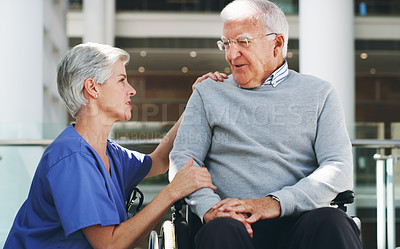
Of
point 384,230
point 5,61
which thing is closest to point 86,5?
point 5,61

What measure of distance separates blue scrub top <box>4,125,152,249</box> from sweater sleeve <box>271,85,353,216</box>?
1.81 ft

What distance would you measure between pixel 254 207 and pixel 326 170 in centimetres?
30

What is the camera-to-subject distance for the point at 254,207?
60.3 inches

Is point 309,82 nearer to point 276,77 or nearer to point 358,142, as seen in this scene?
point 276,77

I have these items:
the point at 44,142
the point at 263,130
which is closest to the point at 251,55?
the point at 263,130

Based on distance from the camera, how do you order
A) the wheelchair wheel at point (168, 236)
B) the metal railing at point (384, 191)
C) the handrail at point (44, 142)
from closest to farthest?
1. the wheelchair wheel at point (168, 236)
2. the handrail at point (44, 142)
3. the metal railing at point (384, 191)

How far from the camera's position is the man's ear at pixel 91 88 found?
1.59 meters

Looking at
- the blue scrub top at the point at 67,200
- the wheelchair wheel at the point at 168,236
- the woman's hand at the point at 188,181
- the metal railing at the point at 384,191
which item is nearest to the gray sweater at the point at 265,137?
the woman's hand at the point at 188,181

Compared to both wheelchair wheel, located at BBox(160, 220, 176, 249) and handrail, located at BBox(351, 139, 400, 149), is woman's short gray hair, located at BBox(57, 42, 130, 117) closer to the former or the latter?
wheelchair wheel, located at BBox(160, 220, 176, 249)

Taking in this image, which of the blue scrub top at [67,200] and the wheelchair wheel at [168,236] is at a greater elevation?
the blue scrub top at [67,200]

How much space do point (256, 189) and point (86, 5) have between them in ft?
25.8

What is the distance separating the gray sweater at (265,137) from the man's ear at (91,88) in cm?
36

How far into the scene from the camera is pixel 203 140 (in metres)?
1.81

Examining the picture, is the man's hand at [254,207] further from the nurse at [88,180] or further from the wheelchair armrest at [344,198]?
the wheelchair armrest at [344,198]
